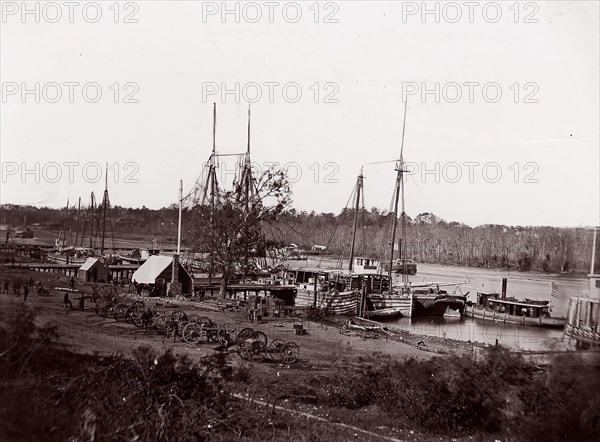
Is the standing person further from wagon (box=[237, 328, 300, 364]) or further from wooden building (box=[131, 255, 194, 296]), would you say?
wooden building (box=[131, 255, 194, 296])

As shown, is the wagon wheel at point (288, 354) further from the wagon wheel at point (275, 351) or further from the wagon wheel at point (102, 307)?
the wagon wheel at point (102, 307)

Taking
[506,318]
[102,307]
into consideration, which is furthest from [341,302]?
[102,307]

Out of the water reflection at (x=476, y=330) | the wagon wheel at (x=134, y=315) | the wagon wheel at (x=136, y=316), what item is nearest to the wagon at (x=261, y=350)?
the wagon wheel at (x=136, y=316)

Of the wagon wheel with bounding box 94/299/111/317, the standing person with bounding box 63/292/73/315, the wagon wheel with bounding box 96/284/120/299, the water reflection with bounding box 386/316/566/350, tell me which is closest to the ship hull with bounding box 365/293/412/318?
the water reflection with bounding box 386/316/566/350

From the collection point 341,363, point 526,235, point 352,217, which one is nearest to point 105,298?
point 341,363

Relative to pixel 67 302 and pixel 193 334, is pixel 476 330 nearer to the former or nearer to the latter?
pixel 193 334

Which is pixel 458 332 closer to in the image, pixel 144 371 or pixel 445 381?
pixel 445 381
